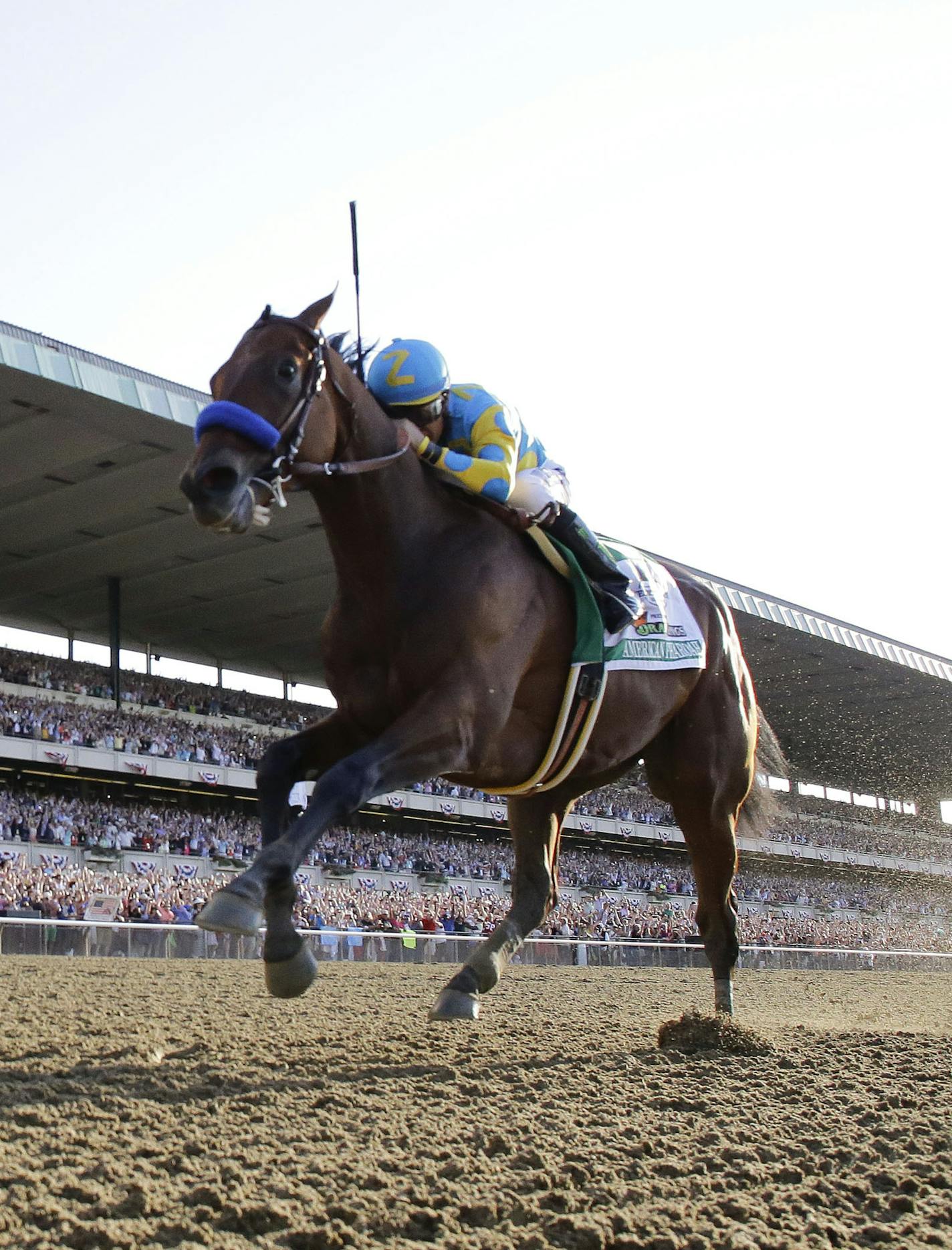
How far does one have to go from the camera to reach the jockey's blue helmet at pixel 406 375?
204 inches

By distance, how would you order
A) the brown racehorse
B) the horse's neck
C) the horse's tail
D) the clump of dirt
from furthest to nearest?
the horse's tail
the clump of dirt
the horse's neck
the brown racehorse

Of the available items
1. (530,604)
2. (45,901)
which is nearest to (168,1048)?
(530,604)

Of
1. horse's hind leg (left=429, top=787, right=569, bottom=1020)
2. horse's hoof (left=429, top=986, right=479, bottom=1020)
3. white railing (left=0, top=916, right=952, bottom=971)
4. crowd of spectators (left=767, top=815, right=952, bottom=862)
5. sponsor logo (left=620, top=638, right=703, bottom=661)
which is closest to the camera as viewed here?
horse's hoof (left=429, top=986, right=479, bottom=1020)

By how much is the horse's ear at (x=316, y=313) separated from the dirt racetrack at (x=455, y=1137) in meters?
2.55

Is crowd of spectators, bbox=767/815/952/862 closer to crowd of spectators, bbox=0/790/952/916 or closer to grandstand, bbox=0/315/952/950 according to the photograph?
grandstand, bbox=0/315/952/950

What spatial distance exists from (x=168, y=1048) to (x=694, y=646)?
3086 millimetres

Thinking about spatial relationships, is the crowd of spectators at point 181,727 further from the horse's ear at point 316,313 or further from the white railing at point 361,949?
the horse's ear at point 316,313

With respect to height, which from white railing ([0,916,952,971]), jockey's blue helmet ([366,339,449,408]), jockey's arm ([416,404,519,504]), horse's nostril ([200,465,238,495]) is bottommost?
white railing ([0,916,952,971])

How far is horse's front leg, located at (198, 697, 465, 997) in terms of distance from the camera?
12.6ft

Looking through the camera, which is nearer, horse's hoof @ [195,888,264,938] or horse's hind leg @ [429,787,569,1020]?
horse's hoof @ [195,888,264,938]

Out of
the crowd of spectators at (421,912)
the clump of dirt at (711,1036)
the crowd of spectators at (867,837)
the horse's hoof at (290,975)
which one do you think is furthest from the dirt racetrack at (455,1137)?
the crowd of spectators at (867,837)

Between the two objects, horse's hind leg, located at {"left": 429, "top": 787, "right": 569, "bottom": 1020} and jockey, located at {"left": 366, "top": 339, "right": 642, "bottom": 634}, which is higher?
jockey, located at {"left": 366, "top": 339, "right": 642, "bottom": 634}

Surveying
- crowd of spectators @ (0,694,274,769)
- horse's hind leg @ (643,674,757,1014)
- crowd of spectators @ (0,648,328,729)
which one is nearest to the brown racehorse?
horse's hind leg @ (643,674,757,1014)

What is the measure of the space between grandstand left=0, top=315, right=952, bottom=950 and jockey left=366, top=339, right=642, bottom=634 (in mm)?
15867
